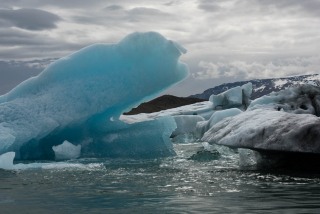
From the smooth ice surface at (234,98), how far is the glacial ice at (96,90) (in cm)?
1791

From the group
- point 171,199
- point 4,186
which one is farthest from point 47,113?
point 171,199

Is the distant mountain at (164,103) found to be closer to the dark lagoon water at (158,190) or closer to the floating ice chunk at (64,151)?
the floating ice chunk at (64,151)

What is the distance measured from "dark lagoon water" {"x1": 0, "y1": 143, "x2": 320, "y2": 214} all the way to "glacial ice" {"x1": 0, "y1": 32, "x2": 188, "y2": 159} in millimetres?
3491

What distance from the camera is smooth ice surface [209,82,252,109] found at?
34.9m

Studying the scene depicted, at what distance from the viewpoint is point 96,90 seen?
54.3 feet

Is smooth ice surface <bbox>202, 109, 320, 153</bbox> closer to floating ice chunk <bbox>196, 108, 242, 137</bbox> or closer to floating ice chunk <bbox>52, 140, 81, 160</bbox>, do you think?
floating ice chunk <bbox>52, 140, 81, 160</bbox>

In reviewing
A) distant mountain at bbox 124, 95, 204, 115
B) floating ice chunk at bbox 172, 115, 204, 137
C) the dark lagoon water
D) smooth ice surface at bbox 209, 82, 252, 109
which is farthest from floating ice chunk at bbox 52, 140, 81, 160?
distant mountain at bbox 124, 95, 204, 115

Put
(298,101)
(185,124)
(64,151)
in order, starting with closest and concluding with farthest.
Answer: (64,151) < (298,101) < (185,124)

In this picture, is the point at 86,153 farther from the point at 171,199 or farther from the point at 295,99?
the point at 171,199

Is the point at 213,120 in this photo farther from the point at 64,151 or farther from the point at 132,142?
the point at 64,151

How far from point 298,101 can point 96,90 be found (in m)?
7.18

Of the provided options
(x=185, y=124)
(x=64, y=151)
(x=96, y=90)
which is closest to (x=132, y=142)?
(x=96, y=90)

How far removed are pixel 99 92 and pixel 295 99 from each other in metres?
7.10

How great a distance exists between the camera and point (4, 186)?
989cm
